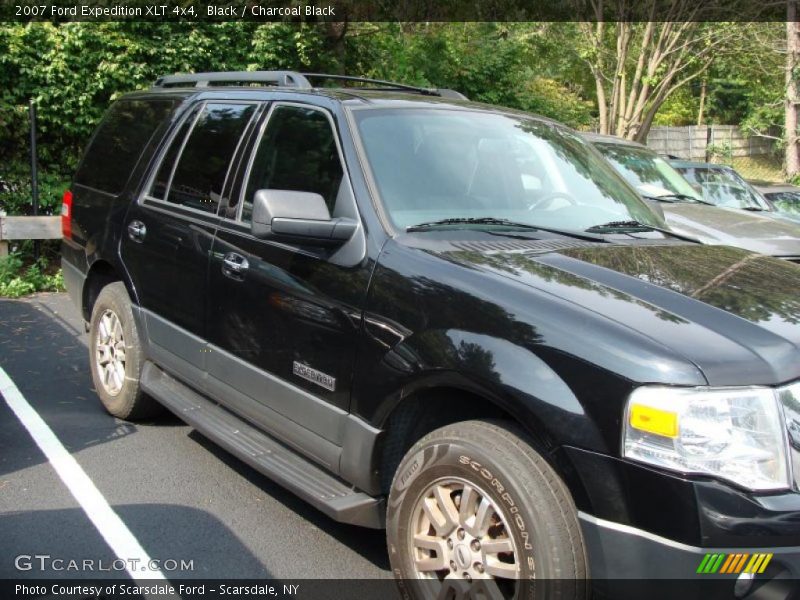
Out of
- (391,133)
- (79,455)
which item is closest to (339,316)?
(391,133)

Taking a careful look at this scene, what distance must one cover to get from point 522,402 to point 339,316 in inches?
38.5

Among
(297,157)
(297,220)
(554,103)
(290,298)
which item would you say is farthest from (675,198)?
(554,103)

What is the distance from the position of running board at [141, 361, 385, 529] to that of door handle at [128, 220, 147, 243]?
75 cm

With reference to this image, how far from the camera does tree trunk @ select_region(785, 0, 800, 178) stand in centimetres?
1630

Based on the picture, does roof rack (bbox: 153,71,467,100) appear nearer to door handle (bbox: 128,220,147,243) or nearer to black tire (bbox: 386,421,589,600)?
door handle (bbox: 128,220,147,243)

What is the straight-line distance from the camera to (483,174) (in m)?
3.71

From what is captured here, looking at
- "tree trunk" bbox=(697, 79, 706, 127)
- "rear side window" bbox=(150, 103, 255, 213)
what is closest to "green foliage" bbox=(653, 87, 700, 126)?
"tree trunk" bbox=(697, 79, 706, 127)

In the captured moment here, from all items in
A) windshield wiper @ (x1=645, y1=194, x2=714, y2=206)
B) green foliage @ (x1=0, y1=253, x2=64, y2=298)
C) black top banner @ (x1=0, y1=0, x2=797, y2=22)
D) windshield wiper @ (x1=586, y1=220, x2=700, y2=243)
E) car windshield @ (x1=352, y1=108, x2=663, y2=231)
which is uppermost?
black top banner @ (x1=0, y1=0, x2=797, y2=22)

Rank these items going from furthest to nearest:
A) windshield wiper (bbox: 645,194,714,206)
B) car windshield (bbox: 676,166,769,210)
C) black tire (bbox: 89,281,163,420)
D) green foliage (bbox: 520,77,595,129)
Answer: green foliage (bbox: 520,77,595,129)
car windshield (bbox: 676,166,769,210)
windshield wiper (bbox: 645,194,714,206)
black tire (bbox: 89,281,163,420)

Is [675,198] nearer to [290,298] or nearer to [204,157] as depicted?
[204,157]

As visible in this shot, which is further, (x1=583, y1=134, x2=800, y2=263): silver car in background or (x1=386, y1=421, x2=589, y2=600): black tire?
(x1=583, y1=134, x2=800, y2=263): silver car in background

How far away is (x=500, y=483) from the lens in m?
2.52

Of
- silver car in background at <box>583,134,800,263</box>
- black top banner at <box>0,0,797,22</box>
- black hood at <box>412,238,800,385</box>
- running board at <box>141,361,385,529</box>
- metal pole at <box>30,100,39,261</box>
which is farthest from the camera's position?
black top banner at <box>0,0,797,22</box>

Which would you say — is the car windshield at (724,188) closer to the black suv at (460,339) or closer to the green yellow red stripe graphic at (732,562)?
the black suv at (460,339)
